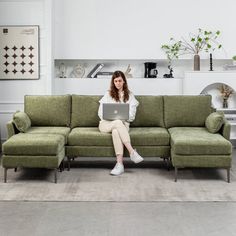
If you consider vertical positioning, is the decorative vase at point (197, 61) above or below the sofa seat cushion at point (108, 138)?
above

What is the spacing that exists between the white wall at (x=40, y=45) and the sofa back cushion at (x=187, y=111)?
6.95 feet

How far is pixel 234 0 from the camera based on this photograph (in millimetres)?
7066

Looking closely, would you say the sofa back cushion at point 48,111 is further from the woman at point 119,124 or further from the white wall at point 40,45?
the white wall at point 40,45

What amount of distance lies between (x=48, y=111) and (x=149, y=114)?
4.34 feet

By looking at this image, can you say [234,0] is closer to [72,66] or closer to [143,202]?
[72,66]

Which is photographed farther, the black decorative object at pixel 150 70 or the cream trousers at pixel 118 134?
the black decorative object at pixel 150 70

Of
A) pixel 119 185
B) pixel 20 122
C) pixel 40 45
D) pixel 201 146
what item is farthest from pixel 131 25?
pixel 119 185

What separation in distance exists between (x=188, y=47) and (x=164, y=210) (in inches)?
157

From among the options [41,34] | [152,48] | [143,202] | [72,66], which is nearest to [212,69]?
[152,48]

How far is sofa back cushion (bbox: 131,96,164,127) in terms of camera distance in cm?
583

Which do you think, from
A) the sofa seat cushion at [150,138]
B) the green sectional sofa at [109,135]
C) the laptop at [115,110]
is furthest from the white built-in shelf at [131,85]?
the sofa seat cushion at [150,138]

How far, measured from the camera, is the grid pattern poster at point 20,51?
7023 millimetres

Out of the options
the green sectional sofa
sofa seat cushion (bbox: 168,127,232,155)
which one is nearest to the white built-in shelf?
the green sectional sofa

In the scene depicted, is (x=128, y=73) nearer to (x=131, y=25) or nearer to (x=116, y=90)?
(x=131, y=25)
